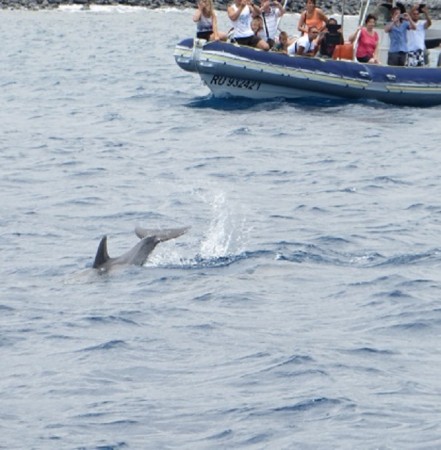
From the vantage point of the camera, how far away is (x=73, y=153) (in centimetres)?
2380

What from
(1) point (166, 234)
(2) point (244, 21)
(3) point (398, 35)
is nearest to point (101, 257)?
(1) point (166, 234)

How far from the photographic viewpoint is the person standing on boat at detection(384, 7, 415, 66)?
2783 cm

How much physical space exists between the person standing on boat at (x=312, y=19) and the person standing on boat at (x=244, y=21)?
895 mm

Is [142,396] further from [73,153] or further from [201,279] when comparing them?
[73,153]

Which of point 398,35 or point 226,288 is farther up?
point 398,35

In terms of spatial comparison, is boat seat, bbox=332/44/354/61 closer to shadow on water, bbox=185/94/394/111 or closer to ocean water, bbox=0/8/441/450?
shadow on water, bbox=185/94/394/111

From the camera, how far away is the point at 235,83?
29109 mm

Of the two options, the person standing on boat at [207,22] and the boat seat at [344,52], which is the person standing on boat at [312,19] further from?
the person standing on boat at [207,22]

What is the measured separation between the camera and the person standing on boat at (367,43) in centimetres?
2802

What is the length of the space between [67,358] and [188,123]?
16.4m

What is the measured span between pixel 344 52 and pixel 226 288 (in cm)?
1585

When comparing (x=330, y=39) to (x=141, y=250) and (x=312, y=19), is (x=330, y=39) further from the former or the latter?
(x=141, y=250)

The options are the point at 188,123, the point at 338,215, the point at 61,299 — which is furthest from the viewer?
the point at 188,123

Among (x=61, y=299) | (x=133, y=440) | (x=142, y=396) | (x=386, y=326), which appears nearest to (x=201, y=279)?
(x=61, y=299)
